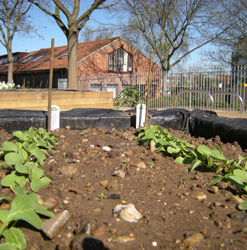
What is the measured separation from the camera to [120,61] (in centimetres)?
2778

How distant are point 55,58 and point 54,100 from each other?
→ 69.5ft

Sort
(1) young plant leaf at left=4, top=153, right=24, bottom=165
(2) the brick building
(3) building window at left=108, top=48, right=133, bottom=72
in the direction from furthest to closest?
(3) building window at left=108, top=48, right=133, bottom=72 → (2) the brick building → (1) young plant leaf at left=4, top=153, right=24, bottom=165

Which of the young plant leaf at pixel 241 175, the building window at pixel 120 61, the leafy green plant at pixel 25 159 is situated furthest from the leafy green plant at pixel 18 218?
the building window at pixel 120 61

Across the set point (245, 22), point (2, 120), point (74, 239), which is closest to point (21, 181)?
point (74, 239)

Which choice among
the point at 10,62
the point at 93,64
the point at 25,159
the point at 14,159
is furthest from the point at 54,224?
the point at 93,64

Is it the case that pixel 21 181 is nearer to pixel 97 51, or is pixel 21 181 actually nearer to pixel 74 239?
pixel 74 239

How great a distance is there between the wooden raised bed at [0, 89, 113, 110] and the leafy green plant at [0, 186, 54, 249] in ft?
13.9

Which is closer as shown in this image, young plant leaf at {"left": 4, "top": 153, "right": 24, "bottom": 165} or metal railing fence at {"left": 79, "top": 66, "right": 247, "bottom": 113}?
young plant leaf at {"left": 4, "top": 153, "right": 24, "bottom": 165}

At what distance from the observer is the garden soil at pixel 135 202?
145 centimetres

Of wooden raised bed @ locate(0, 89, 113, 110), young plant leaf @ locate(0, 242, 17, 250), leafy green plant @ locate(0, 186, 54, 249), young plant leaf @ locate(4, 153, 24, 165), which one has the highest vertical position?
wooden raised bed @ locate(0, 89, 113, 110)

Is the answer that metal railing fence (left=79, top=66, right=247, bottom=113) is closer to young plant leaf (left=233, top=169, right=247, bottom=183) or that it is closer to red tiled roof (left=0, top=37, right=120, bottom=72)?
young plant leaf (left=233, top=169, right=247, bottom=183)

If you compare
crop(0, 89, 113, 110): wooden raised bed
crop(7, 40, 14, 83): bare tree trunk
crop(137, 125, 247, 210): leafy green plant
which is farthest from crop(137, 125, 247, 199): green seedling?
crop(7, 40, 14, 83): bare tree trunk

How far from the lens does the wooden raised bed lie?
5.45 meters

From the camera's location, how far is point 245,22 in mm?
19719
